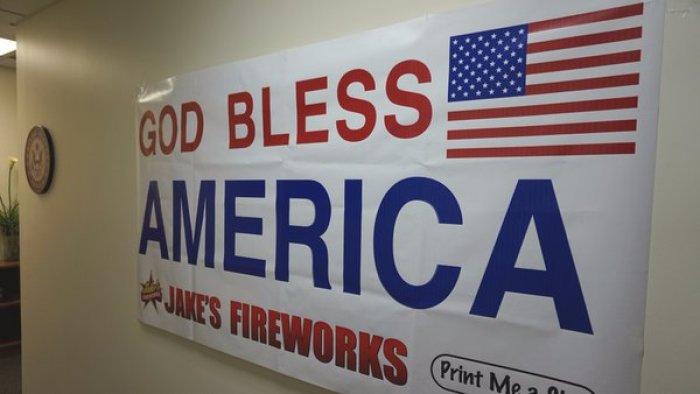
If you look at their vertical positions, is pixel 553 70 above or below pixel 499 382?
above

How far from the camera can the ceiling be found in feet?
6.90

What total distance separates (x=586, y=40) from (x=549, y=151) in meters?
0.23

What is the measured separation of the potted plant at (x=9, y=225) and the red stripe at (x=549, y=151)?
4254mm

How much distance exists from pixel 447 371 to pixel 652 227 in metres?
0.53

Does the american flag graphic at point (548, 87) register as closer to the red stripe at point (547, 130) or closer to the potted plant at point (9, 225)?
the red stripe at point (547, 130)

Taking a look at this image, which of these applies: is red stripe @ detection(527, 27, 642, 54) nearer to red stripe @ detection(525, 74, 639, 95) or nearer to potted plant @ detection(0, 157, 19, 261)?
red stripe @ detection(525, 74, 639, 95)

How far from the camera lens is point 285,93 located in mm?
1147

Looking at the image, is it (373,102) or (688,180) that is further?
(373,102)

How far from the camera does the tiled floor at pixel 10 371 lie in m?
2.89

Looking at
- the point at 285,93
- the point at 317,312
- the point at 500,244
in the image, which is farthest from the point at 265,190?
the point at 500,244

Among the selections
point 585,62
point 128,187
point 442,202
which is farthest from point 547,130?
point 128,187

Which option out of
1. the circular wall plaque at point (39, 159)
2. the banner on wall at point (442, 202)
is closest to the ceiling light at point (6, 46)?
the circular wall plaque at point (39, 159)

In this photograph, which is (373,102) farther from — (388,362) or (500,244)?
(388,362)

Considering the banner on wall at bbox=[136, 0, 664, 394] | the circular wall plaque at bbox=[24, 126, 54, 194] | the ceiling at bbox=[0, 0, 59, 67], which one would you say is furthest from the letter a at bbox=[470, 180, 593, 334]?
the ceiling at bbox=[0, 0, 59, 67]
